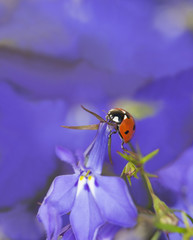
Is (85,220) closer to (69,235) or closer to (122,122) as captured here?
(69,235)

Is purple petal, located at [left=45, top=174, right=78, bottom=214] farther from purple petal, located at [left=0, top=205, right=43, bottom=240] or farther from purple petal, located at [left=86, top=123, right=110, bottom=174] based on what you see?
purple petal, located at [left=0, top=205, right=43, bottom=240]

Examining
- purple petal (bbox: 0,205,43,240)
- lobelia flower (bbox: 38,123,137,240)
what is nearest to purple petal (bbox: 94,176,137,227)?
lobelia flower (bbox: 38,123,137,240)

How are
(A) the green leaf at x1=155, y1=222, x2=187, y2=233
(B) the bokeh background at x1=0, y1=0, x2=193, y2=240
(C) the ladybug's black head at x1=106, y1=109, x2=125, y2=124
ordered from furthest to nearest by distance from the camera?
(B) the bokeh background at x1=0, y1=0, x2=193, y2=240 < (C) the ladybug's black head at x1=106, y1=109, x2=125, y2=124 < (A) the green leaf at x1=155, y1=222, x2=187, y2=233


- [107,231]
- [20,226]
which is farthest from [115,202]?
[20,226]

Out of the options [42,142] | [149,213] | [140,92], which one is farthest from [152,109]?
[149,213]

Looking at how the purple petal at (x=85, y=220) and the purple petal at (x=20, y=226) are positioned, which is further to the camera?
the purple petal at (x=20, y=226)

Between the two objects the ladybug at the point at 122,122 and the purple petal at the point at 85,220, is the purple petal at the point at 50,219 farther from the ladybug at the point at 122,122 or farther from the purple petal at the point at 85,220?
the ladybug at the point at 122,122

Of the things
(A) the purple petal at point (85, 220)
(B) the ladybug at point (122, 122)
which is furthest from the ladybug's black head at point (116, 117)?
(A) the purple petal at point (85, 220)

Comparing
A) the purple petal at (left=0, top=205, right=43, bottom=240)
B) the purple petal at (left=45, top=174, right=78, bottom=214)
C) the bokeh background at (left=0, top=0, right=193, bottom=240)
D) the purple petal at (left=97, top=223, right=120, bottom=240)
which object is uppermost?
the bokeh background at (left=0, top=0, right=193, bottom=240)
